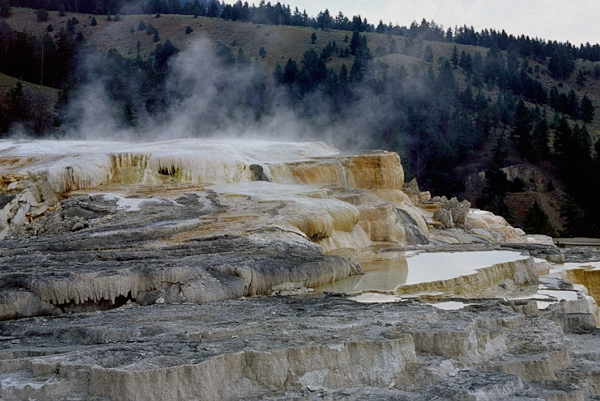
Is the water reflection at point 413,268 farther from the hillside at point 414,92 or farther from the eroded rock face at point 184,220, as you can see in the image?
the hillside at point 414,92

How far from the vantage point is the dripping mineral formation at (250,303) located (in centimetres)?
467

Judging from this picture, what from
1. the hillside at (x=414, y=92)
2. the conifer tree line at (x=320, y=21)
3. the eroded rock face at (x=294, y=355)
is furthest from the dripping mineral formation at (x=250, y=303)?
the conifer tree line at (x=320, y=21)

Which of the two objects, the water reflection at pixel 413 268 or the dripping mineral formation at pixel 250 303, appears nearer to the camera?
the dripping mineral formation at pixel 250 303

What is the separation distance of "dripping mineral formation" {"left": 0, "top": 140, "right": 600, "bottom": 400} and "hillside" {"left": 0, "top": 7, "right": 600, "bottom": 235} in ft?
56.4

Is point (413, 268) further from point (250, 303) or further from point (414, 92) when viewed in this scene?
point (414, 92)

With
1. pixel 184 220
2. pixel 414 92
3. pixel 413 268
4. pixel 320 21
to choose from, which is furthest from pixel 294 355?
pixel 320 21

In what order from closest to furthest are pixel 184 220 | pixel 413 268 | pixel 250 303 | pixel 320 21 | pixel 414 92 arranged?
pixel 250 303 → pixel 413 268 → pixel 184 220 → pixel 414 92 → pixel 320 21

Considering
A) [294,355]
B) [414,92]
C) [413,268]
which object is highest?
[414,92]

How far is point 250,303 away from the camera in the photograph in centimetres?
689

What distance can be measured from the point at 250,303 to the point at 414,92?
122ft

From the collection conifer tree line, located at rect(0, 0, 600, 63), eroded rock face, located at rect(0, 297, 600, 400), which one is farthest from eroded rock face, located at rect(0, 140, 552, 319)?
conifer tree line, located at rect(0, 0, 600, 63)

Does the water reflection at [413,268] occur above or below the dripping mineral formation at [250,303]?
below

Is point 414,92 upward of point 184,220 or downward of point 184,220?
upward

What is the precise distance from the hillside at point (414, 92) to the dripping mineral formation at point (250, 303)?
17192 mm
